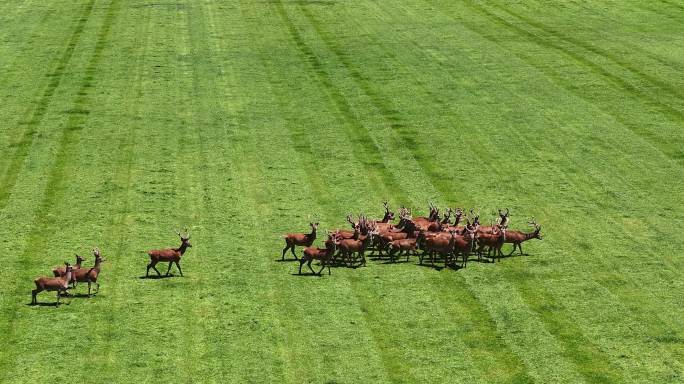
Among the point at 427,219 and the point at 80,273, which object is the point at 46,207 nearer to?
the point at 80,273

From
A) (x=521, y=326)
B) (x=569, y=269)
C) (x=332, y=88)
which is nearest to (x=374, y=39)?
(x=332, y=88)

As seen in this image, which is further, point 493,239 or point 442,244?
point 493,239

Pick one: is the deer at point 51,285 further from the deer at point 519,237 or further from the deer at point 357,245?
the deer at point 519,237

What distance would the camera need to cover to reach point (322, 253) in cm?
2978

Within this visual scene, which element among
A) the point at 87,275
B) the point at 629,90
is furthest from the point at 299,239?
the point at 629,90

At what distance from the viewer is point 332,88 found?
5175cm

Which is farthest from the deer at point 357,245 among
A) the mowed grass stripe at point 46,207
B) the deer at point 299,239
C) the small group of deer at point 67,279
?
the mowed grass stripe at point 46,207

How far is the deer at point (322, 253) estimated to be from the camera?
2948 cm

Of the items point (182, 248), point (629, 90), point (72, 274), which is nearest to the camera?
point (72, 274)

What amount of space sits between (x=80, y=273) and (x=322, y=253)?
19.2 ft

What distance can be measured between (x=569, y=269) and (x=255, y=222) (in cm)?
907

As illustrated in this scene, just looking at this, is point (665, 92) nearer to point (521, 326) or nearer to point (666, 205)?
point (666, 205)

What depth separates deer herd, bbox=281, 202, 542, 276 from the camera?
98.5ft

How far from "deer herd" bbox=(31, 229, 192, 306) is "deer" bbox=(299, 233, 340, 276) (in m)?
3.00
